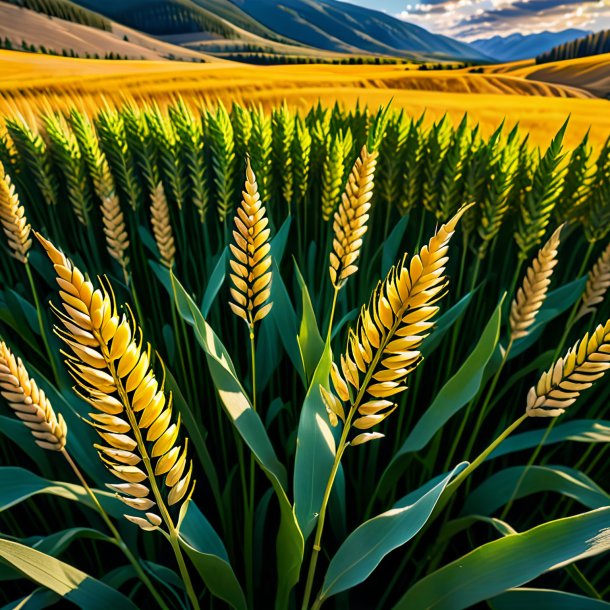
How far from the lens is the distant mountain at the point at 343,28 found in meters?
48.6

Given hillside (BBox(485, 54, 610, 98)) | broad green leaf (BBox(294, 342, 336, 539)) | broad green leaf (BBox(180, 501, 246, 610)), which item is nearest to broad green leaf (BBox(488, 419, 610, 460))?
broad green leaf (BBox(294, 342, 336, 539))

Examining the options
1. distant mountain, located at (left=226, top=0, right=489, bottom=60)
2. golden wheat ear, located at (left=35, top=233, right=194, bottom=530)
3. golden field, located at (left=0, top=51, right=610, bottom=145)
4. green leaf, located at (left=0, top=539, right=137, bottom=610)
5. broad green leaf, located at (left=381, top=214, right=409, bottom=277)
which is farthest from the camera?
distant mountain, located at (left=226, top=0, right=489, bottom=60)

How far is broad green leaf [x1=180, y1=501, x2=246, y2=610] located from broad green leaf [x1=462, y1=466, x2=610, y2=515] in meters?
0.32

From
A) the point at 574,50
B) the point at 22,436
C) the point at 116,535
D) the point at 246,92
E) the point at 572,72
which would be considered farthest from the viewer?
the point at 574,50

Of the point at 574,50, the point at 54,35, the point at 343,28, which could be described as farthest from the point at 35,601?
the point at 343,28

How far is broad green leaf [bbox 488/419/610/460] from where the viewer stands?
0.54m

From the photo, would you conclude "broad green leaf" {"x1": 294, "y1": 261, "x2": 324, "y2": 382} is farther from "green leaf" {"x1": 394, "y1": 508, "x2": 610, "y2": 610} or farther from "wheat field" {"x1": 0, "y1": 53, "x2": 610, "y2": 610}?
"green leaf" {"x1": 394, "y1": 508, "x2": 610, "y2": 610}

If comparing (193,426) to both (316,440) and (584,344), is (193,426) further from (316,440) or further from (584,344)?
(584,344)

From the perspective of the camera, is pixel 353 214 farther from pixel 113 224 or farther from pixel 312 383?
pixel 113 224

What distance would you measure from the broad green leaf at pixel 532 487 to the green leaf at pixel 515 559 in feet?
0.53

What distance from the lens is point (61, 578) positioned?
0.36 metres

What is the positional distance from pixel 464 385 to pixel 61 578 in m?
0.41

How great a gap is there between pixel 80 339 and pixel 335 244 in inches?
9.7

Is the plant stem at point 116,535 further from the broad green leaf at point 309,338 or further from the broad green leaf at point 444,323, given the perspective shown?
the broad green leaf at point 444,323
